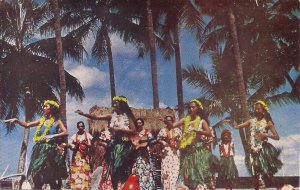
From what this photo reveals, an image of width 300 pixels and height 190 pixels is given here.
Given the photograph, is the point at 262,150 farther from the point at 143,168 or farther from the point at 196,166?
the point at 143,168

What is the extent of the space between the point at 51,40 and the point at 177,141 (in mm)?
8841

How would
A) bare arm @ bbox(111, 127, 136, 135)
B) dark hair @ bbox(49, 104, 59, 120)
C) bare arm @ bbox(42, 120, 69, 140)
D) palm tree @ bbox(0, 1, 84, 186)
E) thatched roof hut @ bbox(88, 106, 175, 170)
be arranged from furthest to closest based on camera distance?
palm tree @ bbox(0, 1, 84, 186)
thatched roof hut @ bbox(88, 106, 175, 170)
dark hair @ bbox(49, 104, 59, 120)
bare arm @ bbox(42, 120, 69, 140)
bare arm @ bbox(111, 127, 136, 135)

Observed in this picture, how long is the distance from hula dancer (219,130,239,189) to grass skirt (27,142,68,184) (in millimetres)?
2204

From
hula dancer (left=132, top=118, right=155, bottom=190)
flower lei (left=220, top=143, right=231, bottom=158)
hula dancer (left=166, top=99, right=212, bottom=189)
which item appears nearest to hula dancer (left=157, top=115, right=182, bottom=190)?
hula dancer (left=166, top=99, right=212, bottom=189)

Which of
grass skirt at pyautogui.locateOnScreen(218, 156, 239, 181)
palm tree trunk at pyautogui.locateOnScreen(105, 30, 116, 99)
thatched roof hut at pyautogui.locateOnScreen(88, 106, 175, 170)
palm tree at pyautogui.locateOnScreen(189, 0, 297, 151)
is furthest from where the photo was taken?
palm tree trunk at pyautogui.locateOnScreen(105, 30, 116, 99)

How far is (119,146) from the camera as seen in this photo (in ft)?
19.6

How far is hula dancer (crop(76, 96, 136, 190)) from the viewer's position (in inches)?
235

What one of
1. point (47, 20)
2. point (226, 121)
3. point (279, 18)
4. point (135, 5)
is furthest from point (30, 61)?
point (279, 18)

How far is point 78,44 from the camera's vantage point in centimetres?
1250

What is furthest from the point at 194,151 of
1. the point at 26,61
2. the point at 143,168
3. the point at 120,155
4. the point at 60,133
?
the point at 26,61

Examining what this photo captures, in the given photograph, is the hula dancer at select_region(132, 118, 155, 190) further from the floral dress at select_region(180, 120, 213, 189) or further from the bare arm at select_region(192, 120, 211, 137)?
the bare arm at select_region(192, 120, 211, 137)

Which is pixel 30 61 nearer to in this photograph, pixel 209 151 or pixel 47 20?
pixel 47 20

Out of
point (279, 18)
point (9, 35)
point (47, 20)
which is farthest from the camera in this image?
point (9, 35)

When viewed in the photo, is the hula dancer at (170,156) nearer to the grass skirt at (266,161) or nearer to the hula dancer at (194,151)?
the hula dancer at (194,151)
